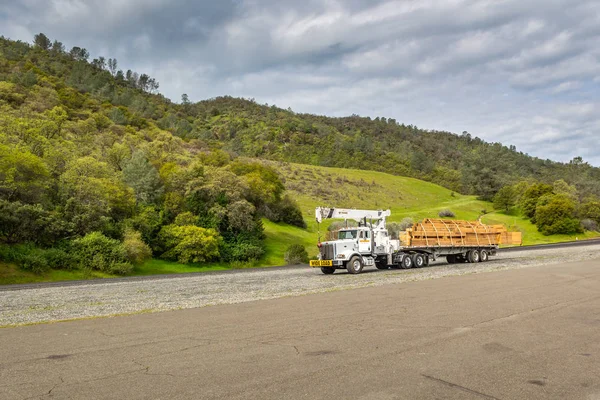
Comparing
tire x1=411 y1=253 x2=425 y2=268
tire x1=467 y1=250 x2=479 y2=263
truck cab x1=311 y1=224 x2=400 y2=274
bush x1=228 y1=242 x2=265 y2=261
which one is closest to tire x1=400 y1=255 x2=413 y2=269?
tire x1=411 y1=253 x2=425 y2=268

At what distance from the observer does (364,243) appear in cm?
2966

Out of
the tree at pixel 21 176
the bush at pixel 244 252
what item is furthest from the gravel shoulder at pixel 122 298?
the bush at pixel 244 252

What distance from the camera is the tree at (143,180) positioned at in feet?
154

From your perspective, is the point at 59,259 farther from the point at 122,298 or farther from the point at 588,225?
the point at 588,225

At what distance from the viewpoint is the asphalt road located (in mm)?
6711

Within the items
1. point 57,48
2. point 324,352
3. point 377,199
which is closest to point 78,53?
point 57,48

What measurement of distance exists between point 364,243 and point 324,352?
21218mm

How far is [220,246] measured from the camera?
45.2m

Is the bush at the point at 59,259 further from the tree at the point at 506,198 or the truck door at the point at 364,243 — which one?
the tree at the point at 506,198

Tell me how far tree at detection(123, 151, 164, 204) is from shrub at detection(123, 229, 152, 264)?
28.0 feet

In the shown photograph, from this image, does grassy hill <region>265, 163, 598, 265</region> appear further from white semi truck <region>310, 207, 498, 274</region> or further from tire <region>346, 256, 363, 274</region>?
tire <region>346, 256, 363, 274</region>

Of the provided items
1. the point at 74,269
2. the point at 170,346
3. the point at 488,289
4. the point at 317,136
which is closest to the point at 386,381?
the point at 170,346

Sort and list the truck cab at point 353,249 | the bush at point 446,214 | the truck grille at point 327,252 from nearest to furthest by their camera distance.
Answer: the truck cab at point 353,249
the truck grille at point 327,252
the bush at point 446,214

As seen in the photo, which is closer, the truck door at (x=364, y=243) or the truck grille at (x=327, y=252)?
the truck grille at (x=327, y=252)
